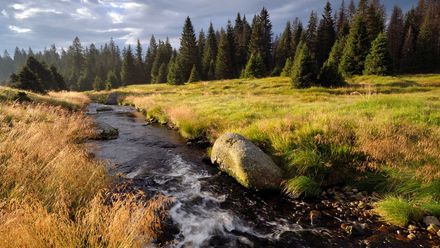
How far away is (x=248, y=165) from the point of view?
28.4 ft

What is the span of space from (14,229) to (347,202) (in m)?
7.61

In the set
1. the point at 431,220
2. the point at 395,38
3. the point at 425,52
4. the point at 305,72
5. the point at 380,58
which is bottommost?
the point at 431,220

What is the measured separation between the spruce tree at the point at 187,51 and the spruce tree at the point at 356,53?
117 ft

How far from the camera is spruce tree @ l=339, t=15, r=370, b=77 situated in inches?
1873

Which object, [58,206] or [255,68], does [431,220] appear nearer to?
[58,206]

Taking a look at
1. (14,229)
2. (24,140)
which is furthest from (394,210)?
(24,140)

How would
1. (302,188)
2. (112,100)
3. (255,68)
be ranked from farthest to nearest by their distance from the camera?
1. (255,68)
2. (112,100)
3. (302,188)

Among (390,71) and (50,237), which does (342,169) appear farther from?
(390,71)

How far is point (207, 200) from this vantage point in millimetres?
7906

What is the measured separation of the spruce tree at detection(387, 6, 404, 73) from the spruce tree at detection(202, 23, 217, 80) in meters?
42.9

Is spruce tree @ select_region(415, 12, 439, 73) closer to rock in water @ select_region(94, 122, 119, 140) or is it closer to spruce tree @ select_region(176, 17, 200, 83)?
spruce tree @ select_region(176, 17, 200, 83)

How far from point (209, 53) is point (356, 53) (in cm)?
3568

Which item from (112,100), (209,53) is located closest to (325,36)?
(209,53)

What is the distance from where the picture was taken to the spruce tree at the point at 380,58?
4206 cm
